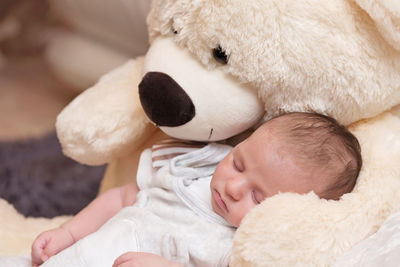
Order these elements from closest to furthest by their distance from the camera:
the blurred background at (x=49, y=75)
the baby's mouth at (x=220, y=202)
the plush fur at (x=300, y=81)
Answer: the plush fur at (x=300, y=81) → the baby's mouth at (x=220, y=202) → the blurred background at (x=49, y=75)

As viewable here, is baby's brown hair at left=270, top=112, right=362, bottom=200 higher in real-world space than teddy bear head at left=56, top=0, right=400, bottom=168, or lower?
lower

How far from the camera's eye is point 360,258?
737mm

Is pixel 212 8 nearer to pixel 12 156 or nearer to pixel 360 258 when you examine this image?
pixel 360 258

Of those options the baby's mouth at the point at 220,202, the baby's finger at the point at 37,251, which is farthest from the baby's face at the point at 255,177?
the baby's finger at the point at 37,251

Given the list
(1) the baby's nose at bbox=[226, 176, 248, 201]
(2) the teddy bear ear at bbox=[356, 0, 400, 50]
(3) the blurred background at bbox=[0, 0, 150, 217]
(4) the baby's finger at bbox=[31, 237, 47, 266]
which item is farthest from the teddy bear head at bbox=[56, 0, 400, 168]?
(3) the blurred background at bbox=[0, 0, 150, 217]

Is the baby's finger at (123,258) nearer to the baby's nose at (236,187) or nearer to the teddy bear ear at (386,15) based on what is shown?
the baby's nose at (236,187)

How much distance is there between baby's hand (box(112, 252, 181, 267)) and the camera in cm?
80

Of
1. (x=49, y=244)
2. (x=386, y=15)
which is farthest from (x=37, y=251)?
(x=386, y=15)

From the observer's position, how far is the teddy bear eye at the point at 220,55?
0.86 m

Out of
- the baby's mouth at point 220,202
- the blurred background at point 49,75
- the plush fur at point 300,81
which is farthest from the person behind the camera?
the blurred background at point 49,75

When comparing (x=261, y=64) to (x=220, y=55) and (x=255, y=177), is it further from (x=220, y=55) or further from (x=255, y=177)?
(x=255, y=177)

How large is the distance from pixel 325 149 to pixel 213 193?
213 millimetres

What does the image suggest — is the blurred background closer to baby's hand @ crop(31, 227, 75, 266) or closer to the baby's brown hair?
baby's hand @ crop(31, 227, 75, 266)

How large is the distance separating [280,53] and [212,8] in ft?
0.45
